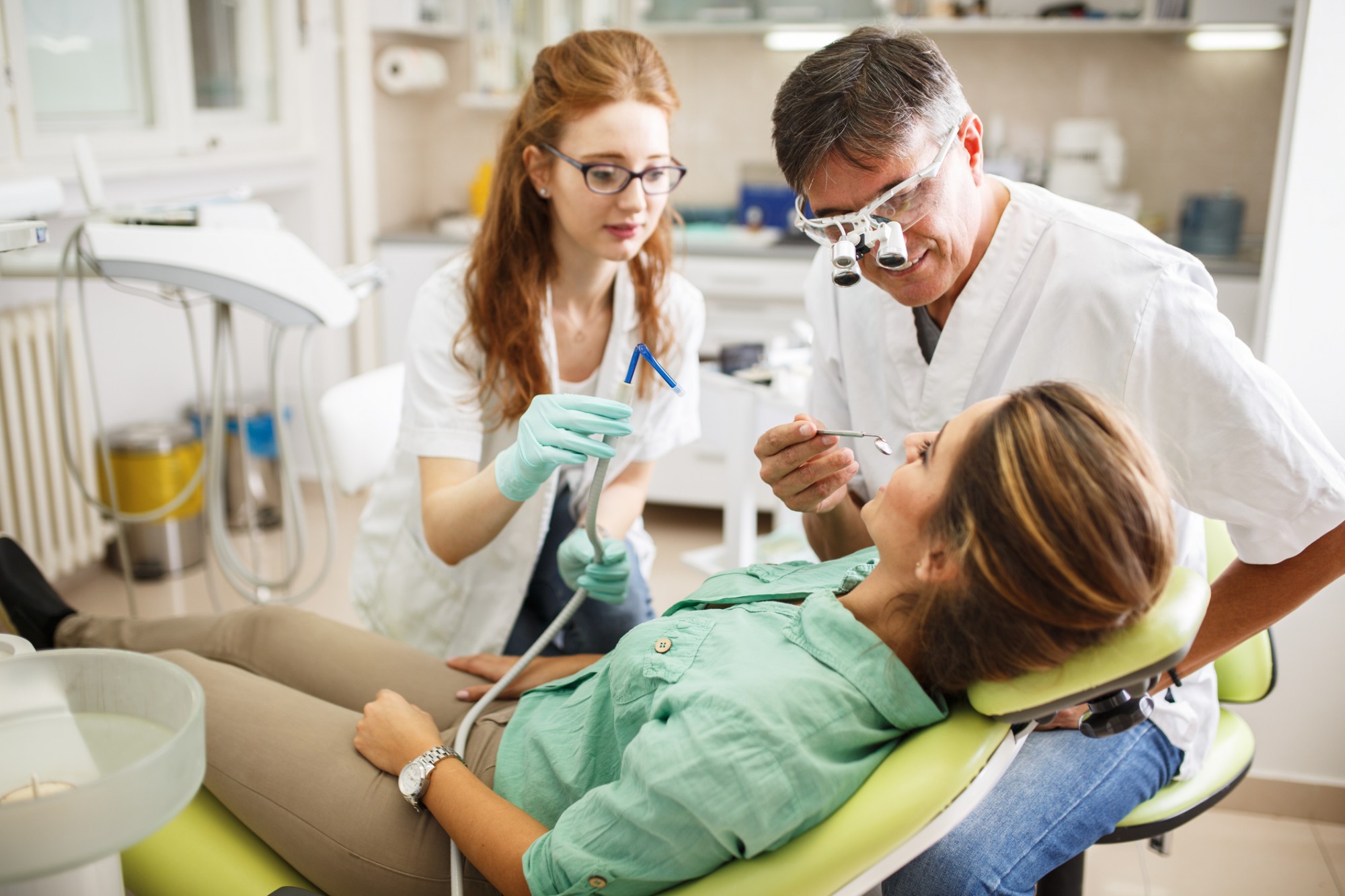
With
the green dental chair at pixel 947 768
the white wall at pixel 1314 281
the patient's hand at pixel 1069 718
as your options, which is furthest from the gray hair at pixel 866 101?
the white wall at pixel 1314 281

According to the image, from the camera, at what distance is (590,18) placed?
3.74m

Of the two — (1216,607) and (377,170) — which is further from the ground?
(377,170)

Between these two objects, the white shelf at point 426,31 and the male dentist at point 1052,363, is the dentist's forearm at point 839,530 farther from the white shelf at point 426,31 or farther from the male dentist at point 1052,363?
the white shelf at point 426,31

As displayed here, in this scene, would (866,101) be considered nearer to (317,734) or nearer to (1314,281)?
(317,734)

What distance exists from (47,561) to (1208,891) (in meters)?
2.84

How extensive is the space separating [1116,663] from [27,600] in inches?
61.5

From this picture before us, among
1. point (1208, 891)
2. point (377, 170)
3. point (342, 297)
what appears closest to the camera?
point (1208, 891)

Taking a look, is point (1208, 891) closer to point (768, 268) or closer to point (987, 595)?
point (987, 595)

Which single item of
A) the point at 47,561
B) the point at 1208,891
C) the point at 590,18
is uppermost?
the point at 590,18

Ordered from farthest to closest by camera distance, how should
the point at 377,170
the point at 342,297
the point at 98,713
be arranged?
the point at 377,170
the point at 342,297
the point at 98,713

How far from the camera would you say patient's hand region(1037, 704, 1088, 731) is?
1.22 metres

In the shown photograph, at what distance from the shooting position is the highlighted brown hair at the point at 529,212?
1.54 meters

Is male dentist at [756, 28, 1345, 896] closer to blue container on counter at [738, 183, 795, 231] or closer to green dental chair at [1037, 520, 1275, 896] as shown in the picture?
green dental chair at [1037, 520, 1275, 896]

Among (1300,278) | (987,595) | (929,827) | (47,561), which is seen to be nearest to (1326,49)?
(1300,278)
